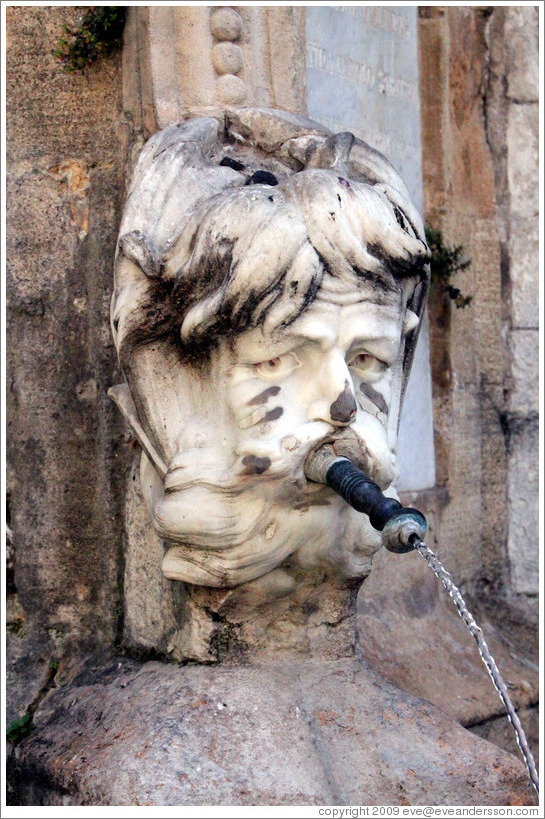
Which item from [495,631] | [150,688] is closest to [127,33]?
[150,688]

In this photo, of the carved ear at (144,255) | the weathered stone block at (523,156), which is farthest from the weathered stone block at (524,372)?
the carved ear at (144,255)

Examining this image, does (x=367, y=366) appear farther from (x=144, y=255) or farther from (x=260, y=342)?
(x=144, y=255)

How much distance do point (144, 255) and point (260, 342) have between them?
0.95ft

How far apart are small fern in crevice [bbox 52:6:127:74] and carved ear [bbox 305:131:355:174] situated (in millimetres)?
A: 584

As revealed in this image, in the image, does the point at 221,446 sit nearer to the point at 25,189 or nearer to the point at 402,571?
the point at 25,189

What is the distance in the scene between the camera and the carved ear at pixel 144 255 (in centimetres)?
212

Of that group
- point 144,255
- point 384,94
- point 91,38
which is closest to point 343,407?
point 144,255

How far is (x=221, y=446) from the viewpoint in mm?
2113

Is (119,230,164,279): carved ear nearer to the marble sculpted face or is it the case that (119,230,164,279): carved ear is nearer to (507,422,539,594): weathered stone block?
the marble sculpted face

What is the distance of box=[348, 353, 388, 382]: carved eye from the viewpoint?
2.12 meters

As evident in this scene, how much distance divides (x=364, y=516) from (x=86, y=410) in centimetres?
73

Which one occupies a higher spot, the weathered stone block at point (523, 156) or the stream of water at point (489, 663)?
the weathered stone block at point (523, 156)

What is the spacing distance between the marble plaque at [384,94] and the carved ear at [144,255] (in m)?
0.84

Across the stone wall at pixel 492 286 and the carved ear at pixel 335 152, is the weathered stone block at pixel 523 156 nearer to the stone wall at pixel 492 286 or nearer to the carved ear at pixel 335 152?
the stone wall at pixel 492 286
